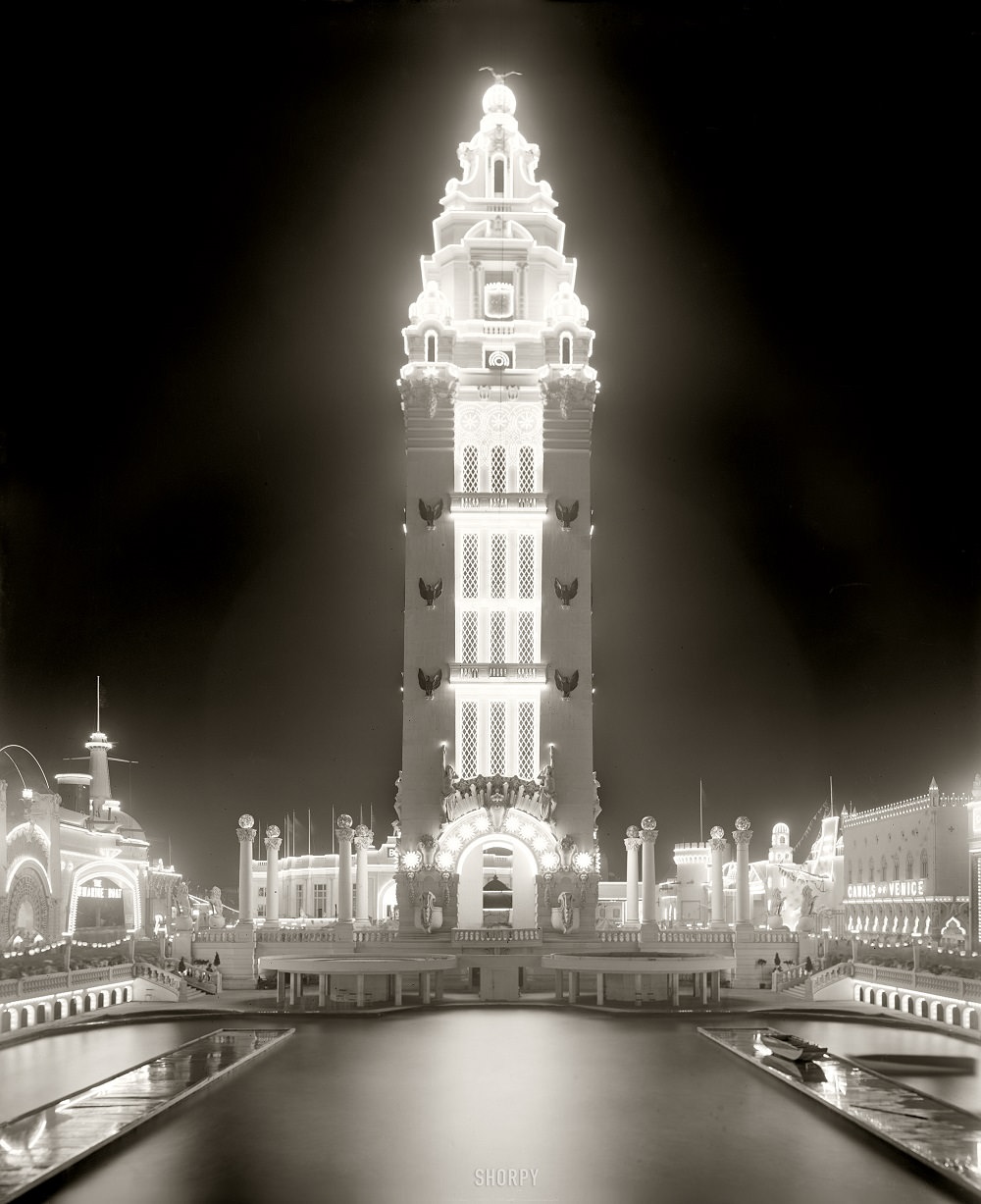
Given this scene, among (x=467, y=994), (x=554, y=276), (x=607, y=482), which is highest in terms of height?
(x=554, y=276)

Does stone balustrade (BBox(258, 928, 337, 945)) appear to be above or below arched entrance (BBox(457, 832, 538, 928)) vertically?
below

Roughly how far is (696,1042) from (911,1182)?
15310mm

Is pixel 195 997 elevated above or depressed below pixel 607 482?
below

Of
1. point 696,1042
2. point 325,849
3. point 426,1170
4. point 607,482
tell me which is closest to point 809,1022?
point 696,1042

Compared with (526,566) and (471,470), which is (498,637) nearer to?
(526,566)

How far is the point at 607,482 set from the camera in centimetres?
6831

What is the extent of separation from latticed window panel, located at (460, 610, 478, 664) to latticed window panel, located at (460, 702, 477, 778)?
7.45ft

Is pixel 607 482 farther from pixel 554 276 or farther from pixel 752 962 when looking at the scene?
pixel 752 962

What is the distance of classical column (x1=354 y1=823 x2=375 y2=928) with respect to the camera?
67.8m

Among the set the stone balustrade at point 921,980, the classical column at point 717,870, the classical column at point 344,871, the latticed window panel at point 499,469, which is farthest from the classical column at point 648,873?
the latticed window panel at point 499,469

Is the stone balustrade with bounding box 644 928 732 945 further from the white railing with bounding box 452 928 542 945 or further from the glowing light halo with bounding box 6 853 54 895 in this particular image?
the glowing light halo with bounding box 6 853 54 895

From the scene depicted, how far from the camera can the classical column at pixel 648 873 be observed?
54.4 metres

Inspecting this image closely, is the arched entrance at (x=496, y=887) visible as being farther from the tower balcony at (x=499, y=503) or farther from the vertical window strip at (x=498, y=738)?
the tower balcony at (x=499, y=503)

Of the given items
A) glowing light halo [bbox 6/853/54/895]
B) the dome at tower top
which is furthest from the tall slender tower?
glowing light halo [bbox 6/853/54/895]
